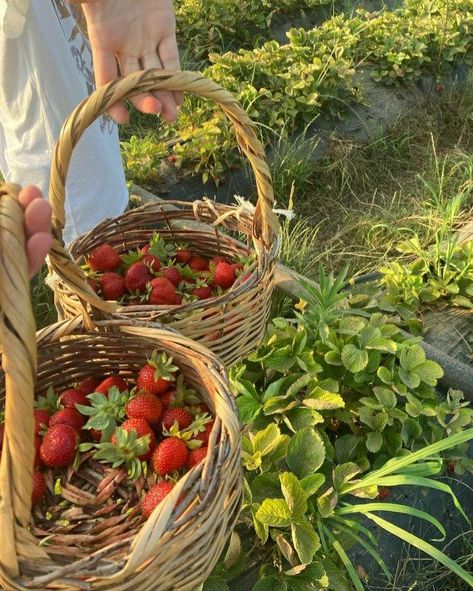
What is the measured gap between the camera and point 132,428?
41.6 inches

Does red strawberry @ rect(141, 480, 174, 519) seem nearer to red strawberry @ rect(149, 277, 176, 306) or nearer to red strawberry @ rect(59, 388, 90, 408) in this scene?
red strawberry @ rect(59, 388, 90, 408)

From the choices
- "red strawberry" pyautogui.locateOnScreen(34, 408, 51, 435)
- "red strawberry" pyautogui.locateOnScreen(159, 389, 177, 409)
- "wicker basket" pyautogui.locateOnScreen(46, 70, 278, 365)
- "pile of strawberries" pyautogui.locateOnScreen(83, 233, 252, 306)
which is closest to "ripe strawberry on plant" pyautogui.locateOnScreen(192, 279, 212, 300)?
"pile of strawberries" pyautogui.locateOnScreen(83, 233, 252, 306)

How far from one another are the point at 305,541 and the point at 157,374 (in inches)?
16.5

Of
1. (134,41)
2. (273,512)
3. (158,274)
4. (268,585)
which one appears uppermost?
(134,41)

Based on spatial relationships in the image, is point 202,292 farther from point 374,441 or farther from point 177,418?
point 374,441

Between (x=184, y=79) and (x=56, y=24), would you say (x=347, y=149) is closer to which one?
(x=56, y=24)

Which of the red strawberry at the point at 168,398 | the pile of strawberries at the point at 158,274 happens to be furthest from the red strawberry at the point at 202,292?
the red strawberry at the point at 168,398

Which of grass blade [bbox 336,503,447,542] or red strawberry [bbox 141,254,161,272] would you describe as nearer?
grass blade [bbox 336,503,447,542]

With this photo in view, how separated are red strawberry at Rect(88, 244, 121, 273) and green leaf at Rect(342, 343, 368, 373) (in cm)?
60

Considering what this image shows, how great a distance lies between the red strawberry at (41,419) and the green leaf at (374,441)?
70 centimetres

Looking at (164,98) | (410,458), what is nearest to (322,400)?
(410,458)

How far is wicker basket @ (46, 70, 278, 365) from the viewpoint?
1.05m

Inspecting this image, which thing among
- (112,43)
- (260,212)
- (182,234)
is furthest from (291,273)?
(112,43)

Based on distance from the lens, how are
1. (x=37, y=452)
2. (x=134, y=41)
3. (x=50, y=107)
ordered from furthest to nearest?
(x=50, y=107), (x=134, y=41), (x=37, y=452)
